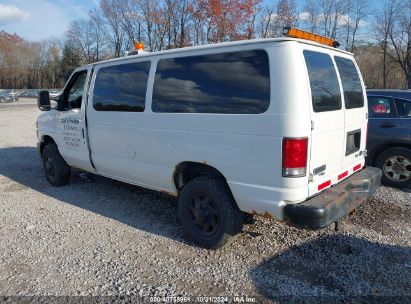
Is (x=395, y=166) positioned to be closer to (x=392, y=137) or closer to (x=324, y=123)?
(x=392, y=137)

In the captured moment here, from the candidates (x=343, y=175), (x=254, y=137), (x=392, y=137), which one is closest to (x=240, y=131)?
(x=254, y=137)

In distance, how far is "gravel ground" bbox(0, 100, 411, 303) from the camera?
3.31m

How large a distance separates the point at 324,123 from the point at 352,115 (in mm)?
854

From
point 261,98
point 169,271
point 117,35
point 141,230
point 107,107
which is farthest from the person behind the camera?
point 117,35

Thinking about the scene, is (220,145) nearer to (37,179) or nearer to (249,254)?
(249,254)

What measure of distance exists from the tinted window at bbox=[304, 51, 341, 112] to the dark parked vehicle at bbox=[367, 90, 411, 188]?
284cm

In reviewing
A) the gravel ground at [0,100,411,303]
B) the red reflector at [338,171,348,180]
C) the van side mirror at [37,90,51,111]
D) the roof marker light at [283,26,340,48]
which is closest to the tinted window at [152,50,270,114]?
the roof marker light at [283,26,340,48]

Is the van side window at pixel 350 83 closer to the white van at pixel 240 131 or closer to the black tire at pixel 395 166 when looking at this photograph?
the white van at pixel 240 131

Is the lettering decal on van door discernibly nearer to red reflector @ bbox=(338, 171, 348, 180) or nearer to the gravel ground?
the gravel ground

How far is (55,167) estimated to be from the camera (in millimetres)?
6383

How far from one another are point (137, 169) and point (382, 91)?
4727mm

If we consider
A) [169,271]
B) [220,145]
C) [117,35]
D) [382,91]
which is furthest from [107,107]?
[117,35]

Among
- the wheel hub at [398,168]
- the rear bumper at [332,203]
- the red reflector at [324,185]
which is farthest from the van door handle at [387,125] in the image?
the red reflector at [324,185]

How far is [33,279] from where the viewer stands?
350 cm
